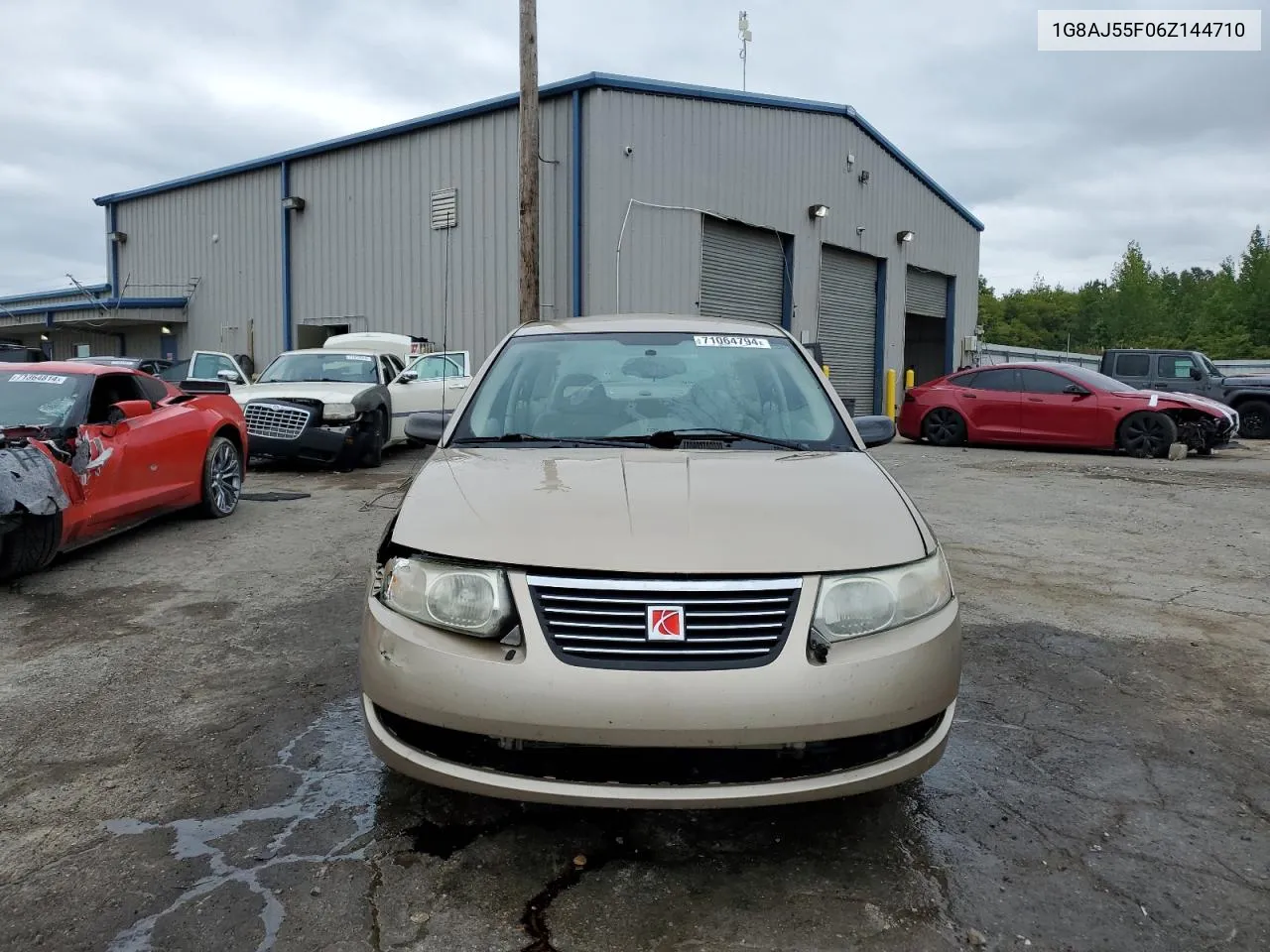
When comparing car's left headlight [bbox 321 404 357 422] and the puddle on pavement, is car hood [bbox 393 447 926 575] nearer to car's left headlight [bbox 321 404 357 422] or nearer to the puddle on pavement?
the puddle on pavement

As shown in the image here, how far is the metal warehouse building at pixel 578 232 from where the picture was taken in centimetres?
1541

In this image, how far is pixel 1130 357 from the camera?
17.9 meters

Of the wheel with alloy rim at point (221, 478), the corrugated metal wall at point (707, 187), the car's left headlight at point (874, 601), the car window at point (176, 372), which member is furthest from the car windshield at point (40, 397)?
the car window at point (176, 372)

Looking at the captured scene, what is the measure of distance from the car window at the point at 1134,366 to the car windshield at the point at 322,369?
14115 mm

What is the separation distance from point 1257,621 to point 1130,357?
14929mm

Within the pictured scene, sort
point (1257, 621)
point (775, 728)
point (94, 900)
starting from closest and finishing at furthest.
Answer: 1. point (775, 728)
2. point (94, 900)
3. point (1257, 621)

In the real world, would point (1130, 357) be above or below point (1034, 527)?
above

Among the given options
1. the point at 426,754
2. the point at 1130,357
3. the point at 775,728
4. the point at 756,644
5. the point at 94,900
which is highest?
the point at 1130,357

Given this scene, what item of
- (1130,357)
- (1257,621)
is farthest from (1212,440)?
(1257,621)

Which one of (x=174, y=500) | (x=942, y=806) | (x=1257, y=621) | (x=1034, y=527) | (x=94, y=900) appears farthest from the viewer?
(x=1034, y=527)

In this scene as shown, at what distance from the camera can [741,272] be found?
1738 centimetres

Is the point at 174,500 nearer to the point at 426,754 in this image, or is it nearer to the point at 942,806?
the point at 426,754

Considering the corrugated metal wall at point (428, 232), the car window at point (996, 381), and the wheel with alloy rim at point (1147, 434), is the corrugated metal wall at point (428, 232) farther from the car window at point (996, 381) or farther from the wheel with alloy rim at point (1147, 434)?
the wheel with alloy rim at point (1147, 434)

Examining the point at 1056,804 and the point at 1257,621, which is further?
the point at 1257,621
